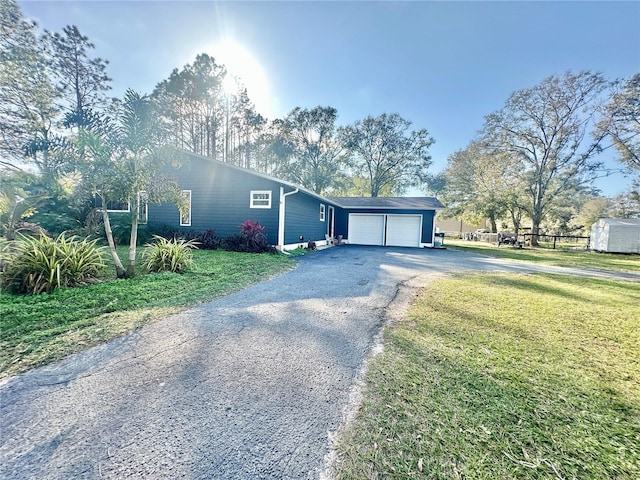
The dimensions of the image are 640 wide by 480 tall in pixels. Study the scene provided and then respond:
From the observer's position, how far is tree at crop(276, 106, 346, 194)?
26.1 metres

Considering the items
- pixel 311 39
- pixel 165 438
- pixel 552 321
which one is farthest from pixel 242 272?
pixel 311 39

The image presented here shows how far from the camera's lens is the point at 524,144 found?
20.2 meters

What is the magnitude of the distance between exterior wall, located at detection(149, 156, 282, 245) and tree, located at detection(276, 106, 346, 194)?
1604 cm

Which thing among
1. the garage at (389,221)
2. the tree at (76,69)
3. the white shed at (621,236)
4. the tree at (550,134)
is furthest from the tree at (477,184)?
the tree at (76,69)

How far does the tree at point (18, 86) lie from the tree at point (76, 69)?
1.75 m

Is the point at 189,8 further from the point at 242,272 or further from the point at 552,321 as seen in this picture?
the point at 552,321

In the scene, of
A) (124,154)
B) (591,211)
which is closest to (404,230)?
(124,154)

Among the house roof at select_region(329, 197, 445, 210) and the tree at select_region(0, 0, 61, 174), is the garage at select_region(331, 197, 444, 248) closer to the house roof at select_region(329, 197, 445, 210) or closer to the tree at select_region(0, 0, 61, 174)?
the house roof at select_region(329, 197, 445, 210)

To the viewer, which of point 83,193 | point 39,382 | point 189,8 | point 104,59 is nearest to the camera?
point 39,382

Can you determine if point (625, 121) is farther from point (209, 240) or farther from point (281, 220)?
point (209, 240)

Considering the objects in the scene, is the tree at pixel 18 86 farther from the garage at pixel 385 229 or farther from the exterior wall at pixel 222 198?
the garage at pixel 385 229

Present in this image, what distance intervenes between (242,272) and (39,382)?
429cm

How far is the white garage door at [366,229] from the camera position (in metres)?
16.7

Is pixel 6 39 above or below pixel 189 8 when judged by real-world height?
above
